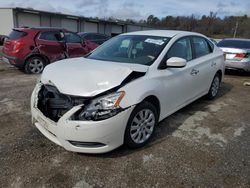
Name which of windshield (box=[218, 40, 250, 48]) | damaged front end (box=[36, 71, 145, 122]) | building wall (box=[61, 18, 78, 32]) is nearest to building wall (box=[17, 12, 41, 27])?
building wall (box=[61, 18, 78, 32])

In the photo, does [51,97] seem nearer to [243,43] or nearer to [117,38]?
[117,38]

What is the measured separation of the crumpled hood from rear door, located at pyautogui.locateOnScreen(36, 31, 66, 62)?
4.74 metres

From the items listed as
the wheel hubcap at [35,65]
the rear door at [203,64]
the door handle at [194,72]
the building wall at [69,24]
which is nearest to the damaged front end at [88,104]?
the door handle at [194,72]

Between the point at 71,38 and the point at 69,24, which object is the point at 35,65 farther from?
the point at 69,24

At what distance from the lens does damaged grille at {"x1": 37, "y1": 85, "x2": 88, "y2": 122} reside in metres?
2.87

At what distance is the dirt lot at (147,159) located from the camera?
8.80 ft

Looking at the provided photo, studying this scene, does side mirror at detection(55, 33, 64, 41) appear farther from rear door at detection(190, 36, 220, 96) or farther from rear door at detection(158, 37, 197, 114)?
rear door at detection(158, 37, 197, 114)

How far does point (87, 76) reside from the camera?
306 centimetres

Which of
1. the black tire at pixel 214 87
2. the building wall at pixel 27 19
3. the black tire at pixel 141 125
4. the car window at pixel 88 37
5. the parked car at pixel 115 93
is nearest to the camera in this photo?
the parked car at pixel 115 93

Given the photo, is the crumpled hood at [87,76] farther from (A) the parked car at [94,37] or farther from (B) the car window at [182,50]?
(A) the parked car at [94,37]

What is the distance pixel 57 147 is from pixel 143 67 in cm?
158

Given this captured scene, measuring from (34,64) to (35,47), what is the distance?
56cm

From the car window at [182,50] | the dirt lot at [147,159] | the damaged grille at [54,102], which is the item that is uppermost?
the car window at [182,50]

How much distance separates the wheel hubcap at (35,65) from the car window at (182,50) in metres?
5.31
